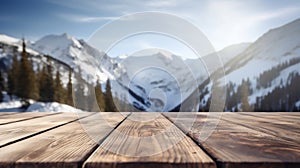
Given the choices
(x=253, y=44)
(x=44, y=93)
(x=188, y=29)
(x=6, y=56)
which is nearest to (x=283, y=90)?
(x=44, y=93)

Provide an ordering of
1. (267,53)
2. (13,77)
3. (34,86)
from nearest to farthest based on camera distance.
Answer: (34,86)
(13,77)
(267,53)

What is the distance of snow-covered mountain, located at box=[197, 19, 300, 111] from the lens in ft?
205

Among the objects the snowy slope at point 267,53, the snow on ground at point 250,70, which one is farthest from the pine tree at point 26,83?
the snowy slope at point 267,53

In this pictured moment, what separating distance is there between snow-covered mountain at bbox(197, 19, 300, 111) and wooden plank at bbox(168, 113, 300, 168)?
54913mm

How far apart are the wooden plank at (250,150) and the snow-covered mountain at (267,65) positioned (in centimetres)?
5491

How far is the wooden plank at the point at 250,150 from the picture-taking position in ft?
2.29

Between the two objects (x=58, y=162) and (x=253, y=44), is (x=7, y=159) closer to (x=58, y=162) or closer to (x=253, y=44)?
(x=58, y=162)

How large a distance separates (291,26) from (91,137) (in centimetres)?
13151

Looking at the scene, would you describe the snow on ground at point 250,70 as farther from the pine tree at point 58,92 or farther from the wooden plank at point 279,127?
the wooden plank at point 279,127

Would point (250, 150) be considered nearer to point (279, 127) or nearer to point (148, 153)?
point (148, 153)

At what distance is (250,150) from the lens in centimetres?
84

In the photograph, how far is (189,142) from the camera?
98 centimetres

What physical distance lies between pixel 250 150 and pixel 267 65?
315 feet

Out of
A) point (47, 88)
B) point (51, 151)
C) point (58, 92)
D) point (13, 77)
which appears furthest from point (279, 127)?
point (13, 77)
